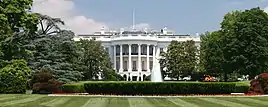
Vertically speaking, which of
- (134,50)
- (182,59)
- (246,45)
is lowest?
(246,45)

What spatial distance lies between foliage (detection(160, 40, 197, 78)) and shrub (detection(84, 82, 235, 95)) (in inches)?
1857

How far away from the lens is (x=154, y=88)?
30.6 m

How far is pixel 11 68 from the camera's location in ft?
124

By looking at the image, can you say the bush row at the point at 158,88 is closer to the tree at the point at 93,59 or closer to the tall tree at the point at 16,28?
the tall tree at the point at 16,28

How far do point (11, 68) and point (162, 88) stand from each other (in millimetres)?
13225

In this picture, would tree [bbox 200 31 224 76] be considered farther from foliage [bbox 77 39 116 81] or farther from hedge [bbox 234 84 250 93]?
hedge [bbox 234 84 250 93]

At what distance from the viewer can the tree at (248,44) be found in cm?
5447

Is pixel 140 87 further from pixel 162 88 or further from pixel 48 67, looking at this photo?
pixel 48 67

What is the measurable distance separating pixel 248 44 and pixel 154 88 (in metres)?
27.9

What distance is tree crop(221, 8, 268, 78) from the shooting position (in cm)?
5447

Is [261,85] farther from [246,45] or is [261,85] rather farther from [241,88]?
[246,45]

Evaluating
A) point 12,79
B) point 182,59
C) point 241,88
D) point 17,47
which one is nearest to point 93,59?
point 182,59

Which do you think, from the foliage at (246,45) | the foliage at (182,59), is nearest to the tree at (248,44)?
the foliage at (246,45)

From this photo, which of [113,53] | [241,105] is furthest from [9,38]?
[113,53]
